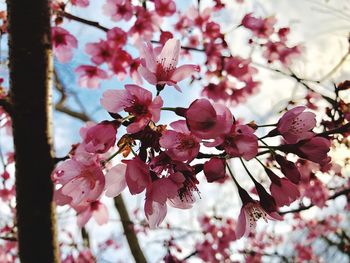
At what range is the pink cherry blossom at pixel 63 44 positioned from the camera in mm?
3061

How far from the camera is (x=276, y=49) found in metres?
5.05

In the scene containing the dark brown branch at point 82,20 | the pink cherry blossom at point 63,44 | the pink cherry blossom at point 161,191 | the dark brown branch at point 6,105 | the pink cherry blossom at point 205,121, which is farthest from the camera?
the pink cherry blossom at point 63,44

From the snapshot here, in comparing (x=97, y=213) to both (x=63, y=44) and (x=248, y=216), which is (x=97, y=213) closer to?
(x=248, y=216)

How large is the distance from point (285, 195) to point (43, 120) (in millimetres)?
1138

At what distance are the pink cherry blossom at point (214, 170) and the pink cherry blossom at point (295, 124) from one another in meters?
0.26

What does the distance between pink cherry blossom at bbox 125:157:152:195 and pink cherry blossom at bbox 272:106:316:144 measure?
0.44 m

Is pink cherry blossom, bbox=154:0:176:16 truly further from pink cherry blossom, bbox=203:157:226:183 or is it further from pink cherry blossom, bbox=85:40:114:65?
pink cherry blossom, bbox=203:157:226:183

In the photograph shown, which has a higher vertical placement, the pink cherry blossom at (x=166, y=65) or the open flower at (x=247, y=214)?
the pink cherry blossom at (x=166, y=65)

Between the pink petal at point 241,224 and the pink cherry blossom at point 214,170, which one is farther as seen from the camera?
the pink petal at point 241,224

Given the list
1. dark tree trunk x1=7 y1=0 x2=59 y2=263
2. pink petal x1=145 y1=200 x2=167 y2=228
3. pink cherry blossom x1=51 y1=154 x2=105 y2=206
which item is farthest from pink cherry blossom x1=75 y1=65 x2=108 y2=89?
pink petal x1=145 y1=200 x2=167 y2=228

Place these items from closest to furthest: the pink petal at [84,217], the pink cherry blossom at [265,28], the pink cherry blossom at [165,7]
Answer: the pink petal at [84,217] < the pink cherry blossom at [165,7] < the pink cherry blossom at [265,28]

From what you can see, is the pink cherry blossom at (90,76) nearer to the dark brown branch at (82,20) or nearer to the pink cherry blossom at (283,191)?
the dark brown branch at (82,20)

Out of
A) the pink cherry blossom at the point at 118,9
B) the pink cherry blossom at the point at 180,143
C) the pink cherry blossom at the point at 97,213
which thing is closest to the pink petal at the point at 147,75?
the pink cherry blossom at the point at 180,143

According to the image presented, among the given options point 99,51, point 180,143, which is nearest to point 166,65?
point 180,143
